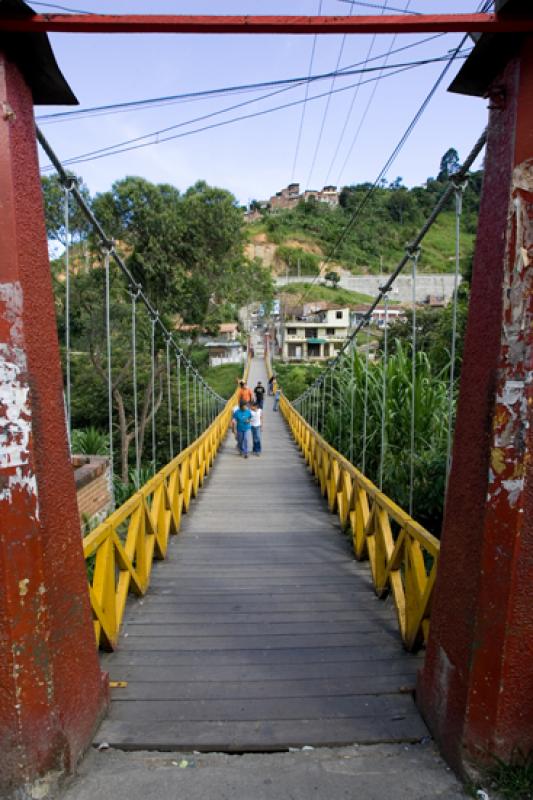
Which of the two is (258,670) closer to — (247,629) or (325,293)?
(247,629)

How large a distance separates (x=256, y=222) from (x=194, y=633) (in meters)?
100

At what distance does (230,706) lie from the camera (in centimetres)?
235

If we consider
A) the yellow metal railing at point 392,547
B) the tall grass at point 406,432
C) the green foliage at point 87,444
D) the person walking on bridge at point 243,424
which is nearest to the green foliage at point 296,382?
the person walking on bridge at point 243,424

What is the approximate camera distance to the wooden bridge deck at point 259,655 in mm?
2197

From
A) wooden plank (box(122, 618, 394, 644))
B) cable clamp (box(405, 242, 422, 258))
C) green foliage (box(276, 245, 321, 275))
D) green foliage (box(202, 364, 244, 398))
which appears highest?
green foliage (box(276, 245, 321, 275))

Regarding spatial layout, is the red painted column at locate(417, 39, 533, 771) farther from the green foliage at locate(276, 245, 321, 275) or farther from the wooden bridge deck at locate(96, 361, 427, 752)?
the green foliage at locate(276, 245, 321, 275)

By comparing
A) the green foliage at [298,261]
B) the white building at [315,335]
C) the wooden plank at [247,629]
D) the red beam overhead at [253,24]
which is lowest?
the wooden plank at [247,629]

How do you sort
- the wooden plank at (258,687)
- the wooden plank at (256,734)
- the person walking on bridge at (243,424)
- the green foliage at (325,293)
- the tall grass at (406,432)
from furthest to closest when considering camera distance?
1. the green foliage at (325,293)
2. the person walking on bridge at (243,424)
3. the tall grass at (406,432)
4. the wooden plank at (258,687)
5. the wooden plank at (256,734)

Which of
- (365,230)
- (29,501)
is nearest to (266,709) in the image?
(29,501)

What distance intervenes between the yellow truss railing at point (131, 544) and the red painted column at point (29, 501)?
513 millimetres

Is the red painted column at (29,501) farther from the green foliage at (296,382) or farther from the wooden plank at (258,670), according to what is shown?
the green foliage at (296,382)

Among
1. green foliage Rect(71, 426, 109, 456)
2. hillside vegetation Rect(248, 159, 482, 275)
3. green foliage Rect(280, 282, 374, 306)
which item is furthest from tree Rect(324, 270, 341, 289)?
green foliage Rect(71, 426, 109, 456)

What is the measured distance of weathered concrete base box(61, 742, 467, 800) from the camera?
72.5 inches

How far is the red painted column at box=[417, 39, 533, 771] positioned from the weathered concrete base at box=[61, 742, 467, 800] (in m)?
0.13
